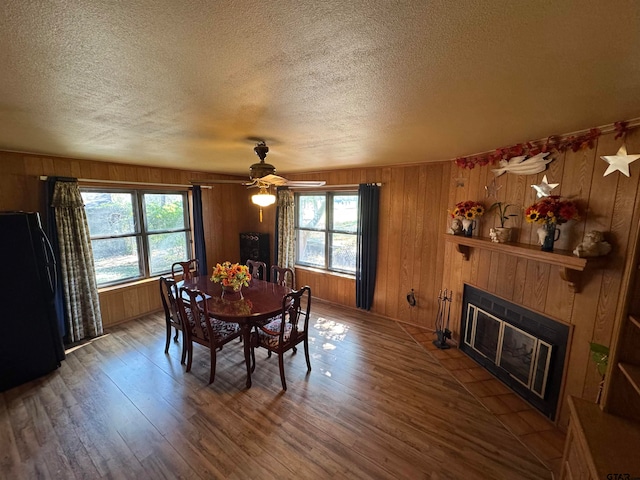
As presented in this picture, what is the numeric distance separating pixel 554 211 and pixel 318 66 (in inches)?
82.7

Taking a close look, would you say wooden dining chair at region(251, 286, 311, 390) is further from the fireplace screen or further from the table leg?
the fireplace screen

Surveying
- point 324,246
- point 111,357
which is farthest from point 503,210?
point 111,357

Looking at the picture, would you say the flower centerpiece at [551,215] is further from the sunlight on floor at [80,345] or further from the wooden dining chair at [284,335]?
the sunlight on floor at [80,345]

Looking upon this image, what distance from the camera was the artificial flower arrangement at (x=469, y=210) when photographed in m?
2.78

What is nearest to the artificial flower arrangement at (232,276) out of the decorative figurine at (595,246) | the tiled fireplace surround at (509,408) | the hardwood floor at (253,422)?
the hardwood floor at (253,422)

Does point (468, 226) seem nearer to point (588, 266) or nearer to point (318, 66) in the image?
point (588, 266)

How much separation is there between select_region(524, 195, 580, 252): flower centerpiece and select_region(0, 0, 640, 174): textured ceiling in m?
0.54

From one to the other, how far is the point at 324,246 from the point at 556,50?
4.07m

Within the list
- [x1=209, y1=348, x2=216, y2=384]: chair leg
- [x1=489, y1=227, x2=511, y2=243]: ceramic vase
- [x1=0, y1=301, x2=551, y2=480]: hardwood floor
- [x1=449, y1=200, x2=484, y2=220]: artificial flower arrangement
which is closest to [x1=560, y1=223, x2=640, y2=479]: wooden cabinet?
[x1=0, y1=301, x2=551, y2=480]: hardwood floor

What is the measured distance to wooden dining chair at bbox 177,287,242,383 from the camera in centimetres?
253

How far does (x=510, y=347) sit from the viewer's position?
8.54ft

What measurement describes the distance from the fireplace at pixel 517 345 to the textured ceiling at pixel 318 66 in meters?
1.66

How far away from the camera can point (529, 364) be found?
7.91ft

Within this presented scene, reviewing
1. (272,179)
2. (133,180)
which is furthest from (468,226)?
(133,180)
